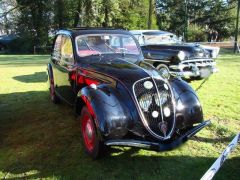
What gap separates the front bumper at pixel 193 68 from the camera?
10.7m

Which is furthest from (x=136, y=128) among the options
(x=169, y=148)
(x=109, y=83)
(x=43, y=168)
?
(x=43, y=168)

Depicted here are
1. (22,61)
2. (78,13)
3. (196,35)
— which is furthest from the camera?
(196,35)

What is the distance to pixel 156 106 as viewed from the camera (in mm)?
4730

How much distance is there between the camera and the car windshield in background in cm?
650

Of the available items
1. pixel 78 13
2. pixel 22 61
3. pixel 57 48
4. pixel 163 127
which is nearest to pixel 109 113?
pixel 163 127

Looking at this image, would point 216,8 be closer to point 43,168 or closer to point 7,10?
point 7,10

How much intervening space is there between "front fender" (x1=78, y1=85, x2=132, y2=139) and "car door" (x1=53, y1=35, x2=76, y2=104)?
1.66 metres

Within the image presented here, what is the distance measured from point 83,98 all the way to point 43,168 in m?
1.14

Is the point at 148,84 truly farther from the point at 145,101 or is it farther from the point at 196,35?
the point at 196,35

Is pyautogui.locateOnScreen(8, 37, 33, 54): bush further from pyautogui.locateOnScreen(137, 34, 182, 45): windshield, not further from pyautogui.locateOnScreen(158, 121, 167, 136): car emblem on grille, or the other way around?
pyautogui.locateOnScreen(158, 121, 167, 136): car emblem on grille

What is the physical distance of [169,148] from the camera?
4480mm

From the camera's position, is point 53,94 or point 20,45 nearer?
point 53,94

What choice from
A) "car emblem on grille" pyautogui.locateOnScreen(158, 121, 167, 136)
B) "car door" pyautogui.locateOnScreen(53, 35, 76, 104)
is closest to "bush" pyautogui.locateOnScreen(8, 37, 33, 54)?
"car door" pyautogui.locateOnScreen(53, 35, 76, 104)

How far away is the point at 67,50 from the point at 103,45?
792 millimetres
